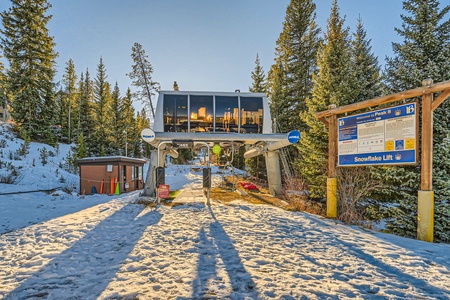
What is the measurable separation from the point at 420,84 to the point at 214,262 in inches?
327

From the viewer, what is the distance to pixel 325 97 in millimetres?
11695

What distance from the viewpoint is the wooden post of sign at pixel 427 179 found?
5.23 metres

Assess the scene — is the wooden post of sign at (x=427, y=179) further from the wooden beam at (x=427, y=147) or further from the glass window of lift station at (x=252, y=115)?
the glass window of lift station at (x=252, y=115)

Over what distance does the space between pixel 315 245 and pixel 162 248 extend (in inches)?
120

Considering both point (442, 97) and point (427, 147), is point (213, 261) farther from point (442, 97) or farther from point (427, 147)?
point (442, 97)

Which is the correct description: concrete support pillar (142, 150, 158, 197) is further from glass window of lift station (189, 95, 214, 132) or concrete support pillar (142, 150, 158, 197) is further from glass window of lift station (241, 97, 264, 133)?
glass window of lift station (241, 97, 264, 133)

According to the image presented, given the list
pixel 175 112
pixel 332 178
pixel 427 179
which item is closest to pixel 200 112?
pixel 175 112

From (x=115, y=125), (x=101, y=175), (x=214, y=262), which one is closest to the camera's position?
(x=214, y=262)

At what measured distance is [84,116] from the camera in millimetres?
31016

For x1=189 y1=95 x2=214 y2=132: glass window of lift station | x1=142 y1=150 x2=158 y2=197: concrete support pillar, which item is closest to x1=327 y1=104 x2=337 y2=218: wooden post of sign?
x1=189 y1=95 x2=214 y2=132: glass window of lift station

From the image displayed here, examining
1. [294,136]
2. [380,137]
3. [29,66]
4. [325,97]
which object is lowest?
[380,137]

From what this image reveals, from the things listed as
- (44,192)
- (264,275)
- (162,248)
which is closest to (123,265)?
(162,248)

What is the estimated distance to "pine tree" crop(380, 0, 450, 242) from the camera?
6.50 metres

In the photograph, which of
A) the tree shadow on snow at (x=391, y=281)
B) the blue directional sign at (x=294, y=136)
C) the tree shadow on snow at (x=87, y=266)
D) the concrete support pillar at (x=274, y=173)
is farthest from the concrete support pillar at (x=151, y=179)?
the tree shadow on snow at (x=391, y=281)
